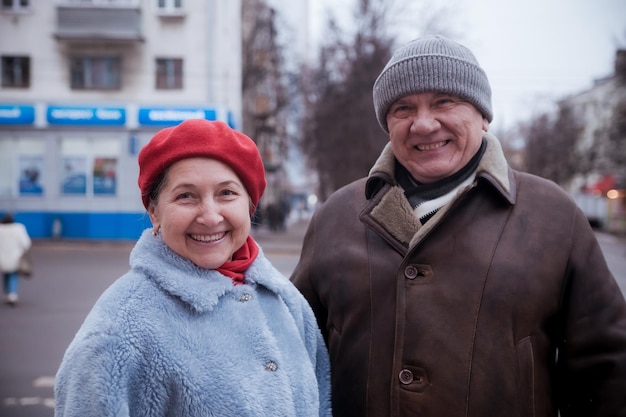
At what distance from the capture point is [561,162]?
50219 millimetres

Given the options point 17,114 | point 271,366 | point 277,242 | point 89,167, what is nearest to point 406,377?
point 271,366

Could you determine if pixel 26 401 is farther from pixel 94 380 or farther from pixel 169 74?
pixel 169 74

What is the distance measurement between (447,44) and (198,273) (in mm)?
1213

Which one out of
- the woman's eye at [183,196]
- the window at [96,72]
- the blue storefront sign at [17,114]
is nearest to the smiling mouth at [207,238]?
the woman's eye at [183,196]

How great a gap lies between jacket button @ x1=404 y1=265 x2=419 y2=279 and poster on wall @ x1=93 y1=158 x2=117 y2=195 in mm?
21555

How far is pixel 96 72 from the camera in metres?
22.8

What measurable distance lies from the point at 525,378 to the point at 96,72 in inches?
919

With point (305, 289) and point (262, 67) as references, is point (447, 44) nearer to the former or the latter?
point (305, 289)

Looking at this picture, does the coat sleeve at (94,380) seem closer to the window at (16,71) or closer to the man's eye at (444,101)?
the man's eye at (444,101)

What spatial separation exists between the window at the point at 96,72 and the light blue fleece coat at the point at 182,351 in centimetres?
2244

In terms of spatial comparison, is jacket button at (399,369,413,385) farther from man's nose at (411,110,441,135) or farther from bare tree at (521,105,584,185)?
bare tree at (521,105,584,185)

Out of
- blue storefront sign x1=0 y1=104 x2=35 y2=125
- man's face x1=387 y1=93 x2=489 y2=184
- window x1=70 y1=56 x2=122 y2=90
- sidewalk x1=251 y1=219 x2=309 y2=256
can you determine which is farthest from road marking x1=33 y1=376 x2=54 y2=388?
blue storefront sign x1=0 y1=104 x2=35 y2=125

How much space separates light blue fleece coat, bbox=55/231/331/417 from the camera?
1667mm

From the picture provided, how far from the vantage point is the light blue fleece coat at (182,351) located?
1.67 metres
